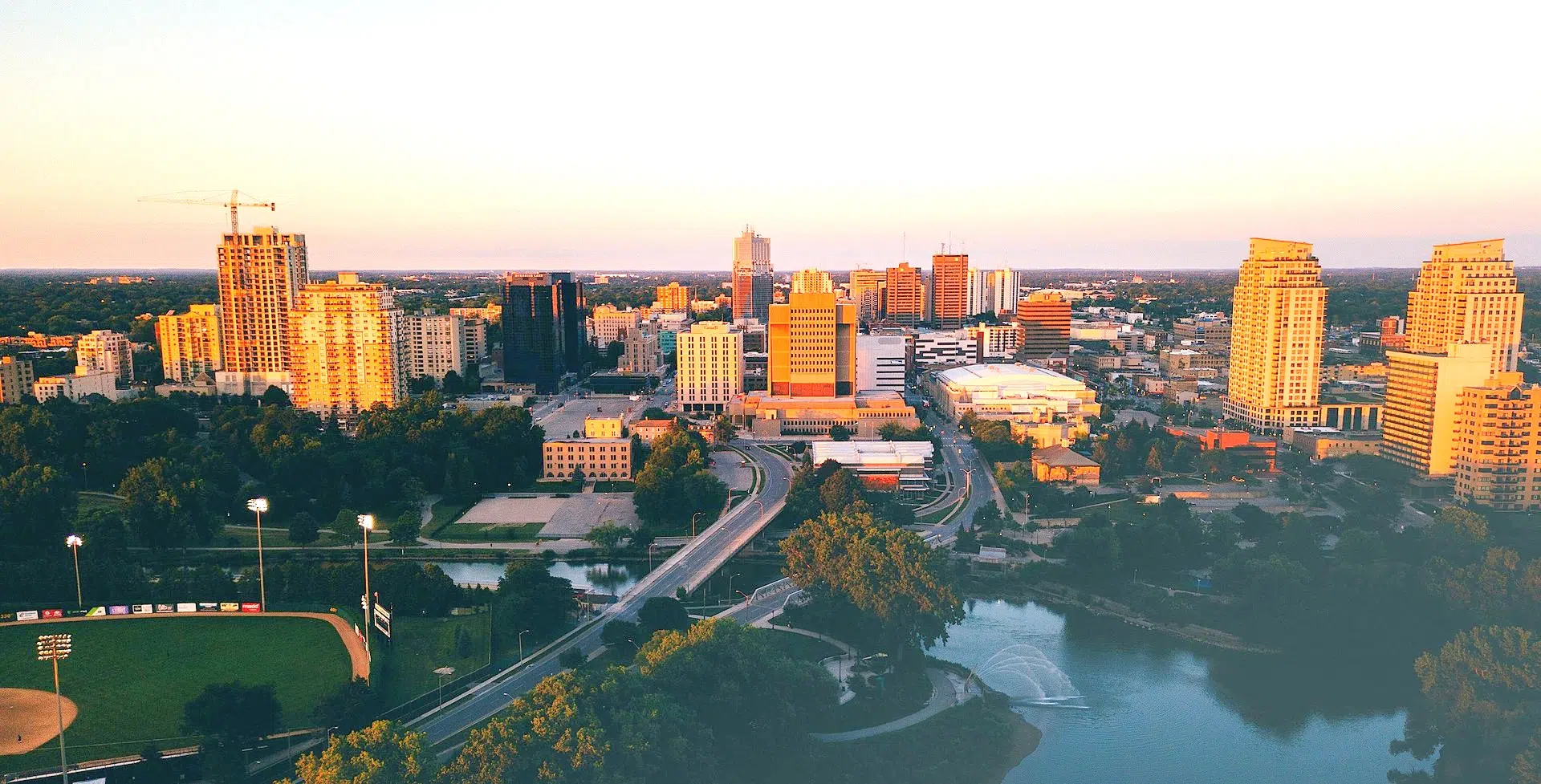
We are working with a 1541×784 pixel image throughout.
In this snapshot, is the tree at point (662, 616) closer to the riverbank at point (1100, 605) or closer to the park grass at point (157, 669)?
the park grass at point (157, 669)

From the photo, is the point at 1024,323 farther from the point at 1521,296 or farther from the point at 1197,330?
the point at 1521,296

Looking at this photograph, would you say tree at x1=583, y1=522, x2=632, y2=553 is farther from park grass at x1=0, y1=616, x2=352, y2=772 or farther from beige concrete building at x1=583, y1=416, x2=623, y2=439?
beige concrete building at x1=583, y1=416, x2=623, y2=439

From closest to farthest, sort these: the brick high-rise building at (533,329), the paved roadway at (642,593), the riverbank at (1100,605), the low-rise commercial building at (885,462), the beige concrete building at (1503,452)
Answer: the paved roadway at (642,593) → the riverbank at (1100,605) → the beige concrete building at (1503,452) → the low-rise commercial building at (885,462) → the brick high-rise building at (533,329)

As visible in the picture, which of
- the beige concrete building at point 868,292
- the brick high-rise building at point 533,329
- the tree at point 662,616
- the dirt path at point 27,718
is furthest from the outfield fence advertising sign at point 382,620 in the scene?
the beige concrete building at point 868,292

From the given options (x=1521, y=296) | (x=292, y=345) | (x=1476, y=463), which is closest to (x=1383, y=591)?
(x=1476, y=463)

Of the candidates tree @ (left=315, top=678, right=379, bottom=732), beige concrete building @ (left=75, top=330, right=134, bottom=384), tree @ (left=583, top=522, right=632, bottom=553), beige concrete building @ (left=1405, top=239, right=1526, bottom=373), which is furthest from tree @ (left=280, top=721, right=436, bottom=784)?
beige concrete building @ (left=75, top=330, right=134, bottom=384)

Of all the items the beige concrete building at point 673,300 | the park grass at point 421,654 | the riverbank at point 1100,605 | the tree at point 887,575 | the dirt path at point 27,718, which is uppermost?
the beige concrete building at point 673,300

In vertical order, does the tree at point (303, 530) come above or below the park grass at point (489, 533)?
above
